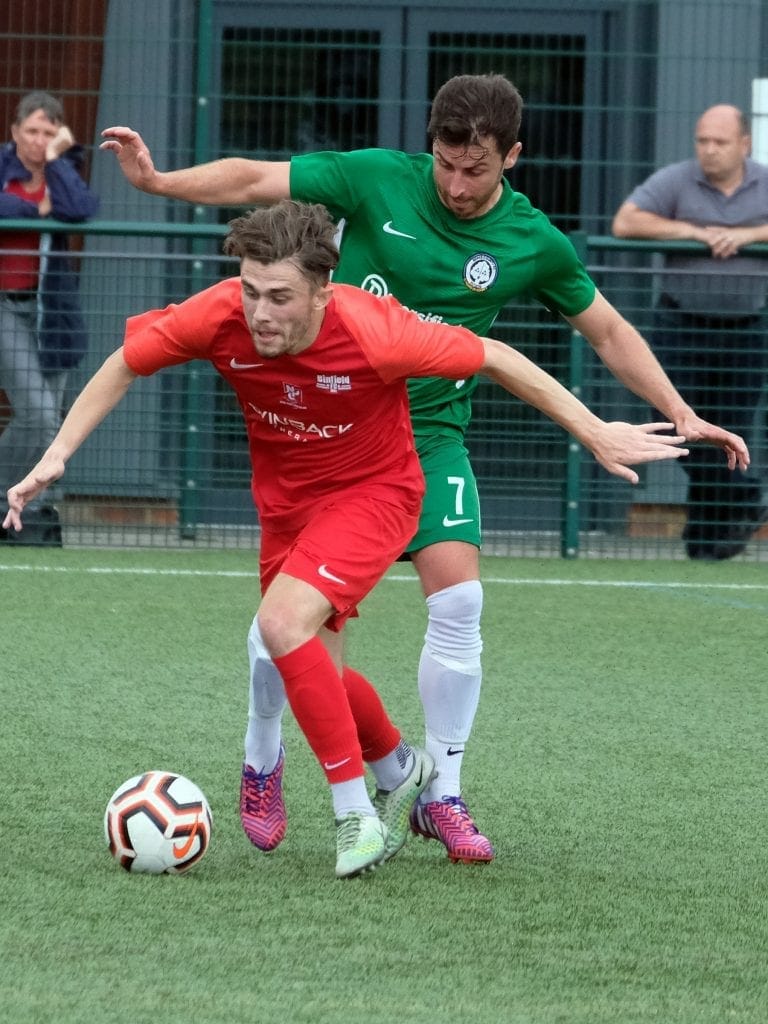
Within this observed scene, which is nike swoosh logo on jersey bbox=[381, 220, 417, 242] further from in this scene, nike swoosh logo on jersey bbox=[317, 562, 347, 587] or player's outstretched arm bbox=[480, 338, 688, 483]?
nike swoosh logo on jersey bbox=[317, 562, 347, 587]

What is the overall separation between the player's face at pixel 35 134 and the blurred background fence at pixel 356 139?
1.21 feet

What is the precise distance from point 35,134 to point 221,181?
15.4ft

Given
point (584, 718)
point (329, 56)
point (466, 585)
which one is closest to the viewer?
point (466, 585)

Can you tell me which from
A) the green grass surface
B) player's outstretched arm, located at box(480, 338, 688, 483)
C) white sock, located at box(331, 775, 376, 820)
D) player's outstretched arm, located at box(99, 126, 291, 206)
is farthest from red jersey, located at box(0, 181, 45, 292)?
white sock, located at box(331, 775, 376, 820)

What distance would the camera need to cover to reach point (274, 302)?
13.2 ft

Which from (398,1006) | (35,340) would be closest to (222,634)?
(35,340)

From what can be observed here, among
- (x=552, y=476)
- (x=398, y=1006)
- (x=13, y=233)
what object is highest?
(x=13, y=233)

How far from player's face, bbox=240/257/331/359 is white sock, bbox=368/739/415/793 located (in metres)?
1.05

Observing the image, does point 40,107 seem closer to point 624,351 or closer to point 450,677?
point 624,351

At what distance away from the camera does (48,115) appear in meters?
9.18

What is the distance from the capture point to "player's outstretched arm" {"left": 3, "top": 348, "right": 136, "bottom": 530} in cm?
404

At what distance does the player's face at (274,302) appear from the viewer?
400 centimetres

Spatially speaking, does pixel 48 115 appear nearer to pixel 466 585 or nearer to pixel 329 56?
pixel 329 56

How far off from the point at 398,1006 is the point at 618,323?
220 centimetres
